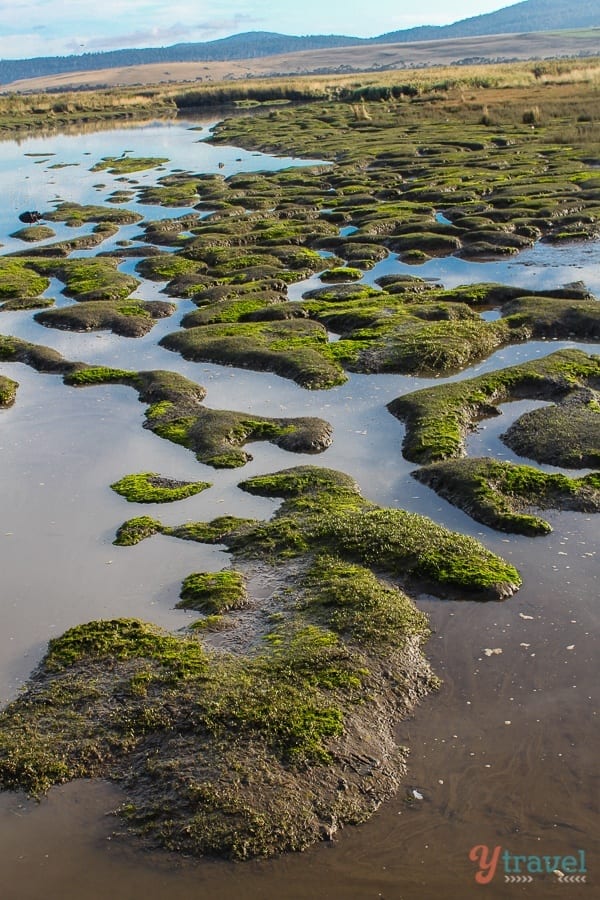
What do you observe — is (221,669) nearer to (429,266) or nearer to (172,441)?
(172,441)

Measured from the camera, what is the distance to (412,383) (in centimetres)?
2394

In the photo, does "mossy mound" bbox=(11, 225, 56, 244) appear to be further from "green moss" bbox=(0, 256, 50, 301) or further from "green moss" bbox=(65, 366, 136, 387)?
"green moss" bbox=(65, 366, 136, 387)

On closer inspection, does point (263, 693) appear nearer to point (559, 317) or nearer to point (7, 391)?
point (7, 391)

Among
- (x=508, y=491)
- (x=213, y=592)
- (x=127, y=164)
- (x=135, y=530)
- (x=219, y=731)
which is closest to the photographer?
(x=219, y=731)

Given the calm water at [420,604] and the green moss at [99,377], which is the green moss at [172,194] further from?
the green moss at [99,377]

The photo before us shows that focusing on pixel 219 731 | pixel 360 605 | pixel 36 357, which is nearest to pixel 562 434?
pixel 360 605

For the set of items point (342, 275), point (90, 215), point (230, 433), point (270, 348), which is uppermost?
point (90, 215)

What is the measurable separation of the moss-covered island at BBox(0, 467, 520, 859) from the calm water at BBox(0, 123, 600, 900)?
32 cm

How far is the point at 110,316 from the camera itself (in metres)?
31.0

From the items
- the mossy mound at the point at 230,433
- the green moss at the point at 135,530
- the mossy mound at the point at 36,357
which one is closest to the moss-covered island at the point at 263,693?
the green moss at the point at 135,530

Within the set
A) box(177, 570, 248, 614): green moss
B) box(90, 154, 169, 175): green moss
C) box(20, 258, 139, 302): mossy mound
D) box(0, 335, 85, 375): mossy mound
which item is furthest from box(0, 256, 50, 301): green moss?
box(90, 154, 169, 175): green moss

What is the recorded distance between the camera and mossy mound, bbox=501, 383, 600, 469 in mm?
18625

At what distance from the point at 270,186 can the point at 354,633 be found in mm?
45308

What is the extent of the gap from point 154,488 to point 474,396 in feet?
26.9
